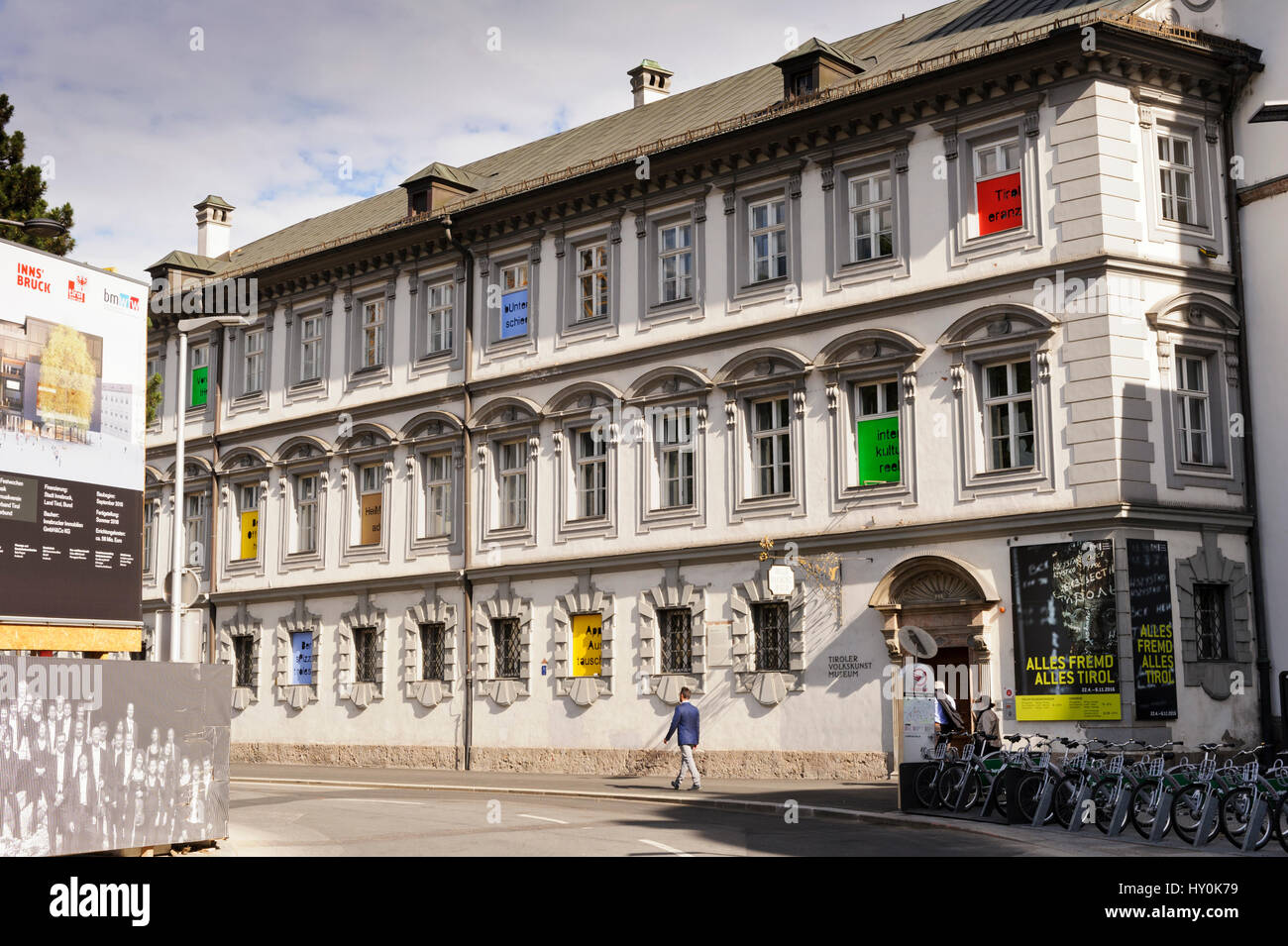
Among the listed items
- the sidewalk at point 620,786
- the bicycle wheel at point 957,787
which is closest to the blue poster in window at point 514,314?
the sidewalk at point 620,786

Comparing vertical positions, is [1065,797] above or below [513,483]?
below

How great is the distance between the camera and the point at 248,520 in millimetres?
40938

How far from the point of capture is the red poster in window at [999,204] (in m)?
26.6

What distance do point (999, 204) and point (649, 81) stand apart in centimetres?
1642

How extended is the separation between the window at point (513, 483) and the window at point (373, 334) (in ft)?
16.8

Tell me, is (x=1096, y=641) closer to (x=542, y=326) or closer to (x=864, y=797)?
(x=864, y=797)

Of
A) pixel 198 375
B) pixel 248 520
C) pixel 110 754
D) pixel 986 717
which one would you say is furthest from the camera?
pixel 198 375

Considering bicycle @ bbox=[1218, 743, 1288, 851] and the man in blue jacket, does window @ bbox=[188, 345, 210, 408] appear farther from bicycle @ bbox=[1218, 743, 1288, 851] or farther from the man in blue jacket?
bicycle @ bbox=[1218, 743, 1288, 851]

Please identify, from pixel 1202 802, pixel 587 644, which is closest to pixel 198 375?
pixel 587 644

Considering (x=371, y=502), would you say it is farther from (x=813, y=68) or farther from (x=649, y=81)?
(x=813, y=68)

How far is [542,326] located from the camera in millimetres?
34062

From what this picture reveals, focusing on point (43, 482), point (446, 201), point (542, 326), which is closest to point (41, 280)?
point (43, 482)

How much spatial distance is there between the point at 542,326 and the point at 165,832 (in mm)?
20411
